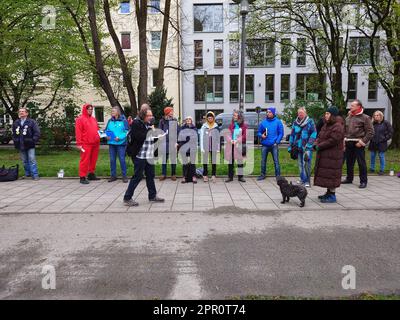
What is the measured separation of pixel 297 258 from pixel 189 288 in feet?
4.85

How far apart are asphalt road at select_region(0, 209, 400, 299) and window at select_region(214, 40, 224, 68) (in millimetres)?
33657

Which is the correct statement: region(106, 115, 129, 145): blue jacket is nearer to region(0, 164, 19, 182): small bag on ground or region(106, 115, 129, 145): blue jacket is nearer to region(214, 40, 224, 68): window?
region(0, 164, 19, 182): small bag on ground

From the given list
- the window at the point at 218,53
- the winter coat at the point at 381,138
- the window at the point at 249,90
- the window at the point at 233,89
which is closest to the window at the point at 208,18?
the window at the point at 218,53

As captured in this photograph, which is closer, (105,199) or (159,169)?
(105,199)

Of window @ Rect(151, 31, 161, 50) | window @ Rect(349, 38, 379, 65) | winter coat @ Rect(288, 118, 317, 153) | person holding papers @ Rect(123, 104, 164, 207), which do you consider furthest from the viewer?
window @ Rect(151, 31, 161, 50)

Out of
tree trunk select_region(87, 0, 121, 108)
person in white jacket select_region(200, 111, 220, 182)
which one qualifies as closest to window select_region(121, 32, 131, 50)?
tree trunk select_region(87, 0, 121, 108)

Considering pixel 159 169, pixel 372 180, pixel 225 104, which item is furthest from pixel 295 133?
pixel 225 104

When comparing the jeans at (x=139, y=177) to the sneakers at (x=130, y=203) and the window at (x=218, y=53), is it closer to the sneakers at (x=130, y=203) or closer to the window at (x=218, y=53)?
the sneakers at (x=130, y=203)

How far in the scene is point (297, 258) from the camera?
4.19m

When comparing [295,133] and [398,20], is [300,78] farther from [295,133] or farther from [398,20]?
[295,133]

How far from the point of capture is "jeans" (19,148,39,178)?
981 cm

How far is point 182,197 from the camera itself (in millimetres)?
7551

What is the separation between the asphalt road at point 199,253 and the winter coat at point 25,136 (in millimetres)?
3931

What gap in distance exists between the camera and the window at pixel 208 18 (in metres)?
36.7
